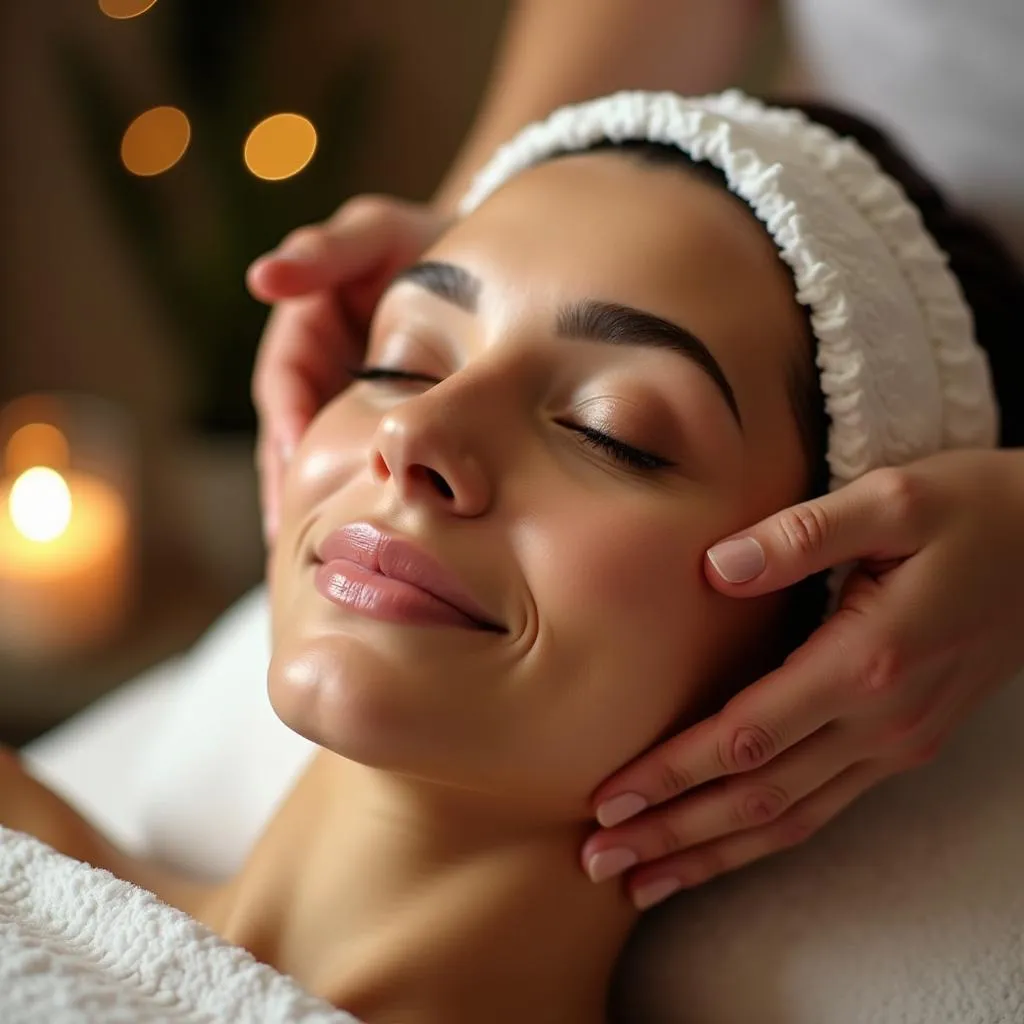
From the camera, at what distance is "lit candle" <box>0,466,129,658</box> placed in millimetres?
2197

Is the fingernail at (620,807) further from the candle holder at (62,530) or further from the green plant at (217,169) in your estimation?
the green plant at (217,169)

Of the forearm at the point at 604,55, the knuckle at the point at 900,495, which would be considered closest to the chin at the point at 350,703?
the knuckle at the point at 900,495

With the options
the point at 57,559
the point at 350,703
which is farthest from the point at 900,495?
the point at 57,559

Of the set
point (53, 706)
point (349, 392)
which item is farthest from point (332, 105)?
point (349, 392)

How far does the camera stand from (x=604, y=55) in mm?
1347

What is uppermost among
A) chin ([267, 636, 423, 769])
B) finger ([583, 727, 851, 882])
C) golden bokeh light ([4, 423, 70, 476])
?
chin ([267, 636, 423, 769])

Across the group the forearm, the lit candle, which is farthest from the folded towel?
the lit candle

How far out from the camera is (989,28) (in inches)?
47.4

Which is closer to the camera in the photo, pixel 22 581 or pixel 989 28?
pixel 989 28

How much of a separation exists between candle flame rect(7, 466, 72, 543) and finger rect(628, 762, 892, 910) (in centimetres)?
163

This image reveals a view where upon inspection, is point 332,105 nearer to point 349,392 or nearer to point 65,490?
point 65,490

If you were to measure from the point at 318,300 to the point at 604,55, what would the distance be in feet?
1.43

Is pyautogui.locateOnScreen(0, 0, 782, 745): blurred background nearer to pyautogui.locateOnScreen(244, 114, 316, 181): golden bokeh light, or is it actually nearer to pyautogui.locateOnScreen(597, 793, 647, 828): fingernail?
pyautogui.locateOnScreen(244, 114, 316, 181): golden bokeh light

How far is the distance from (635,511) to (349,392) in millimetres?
291
